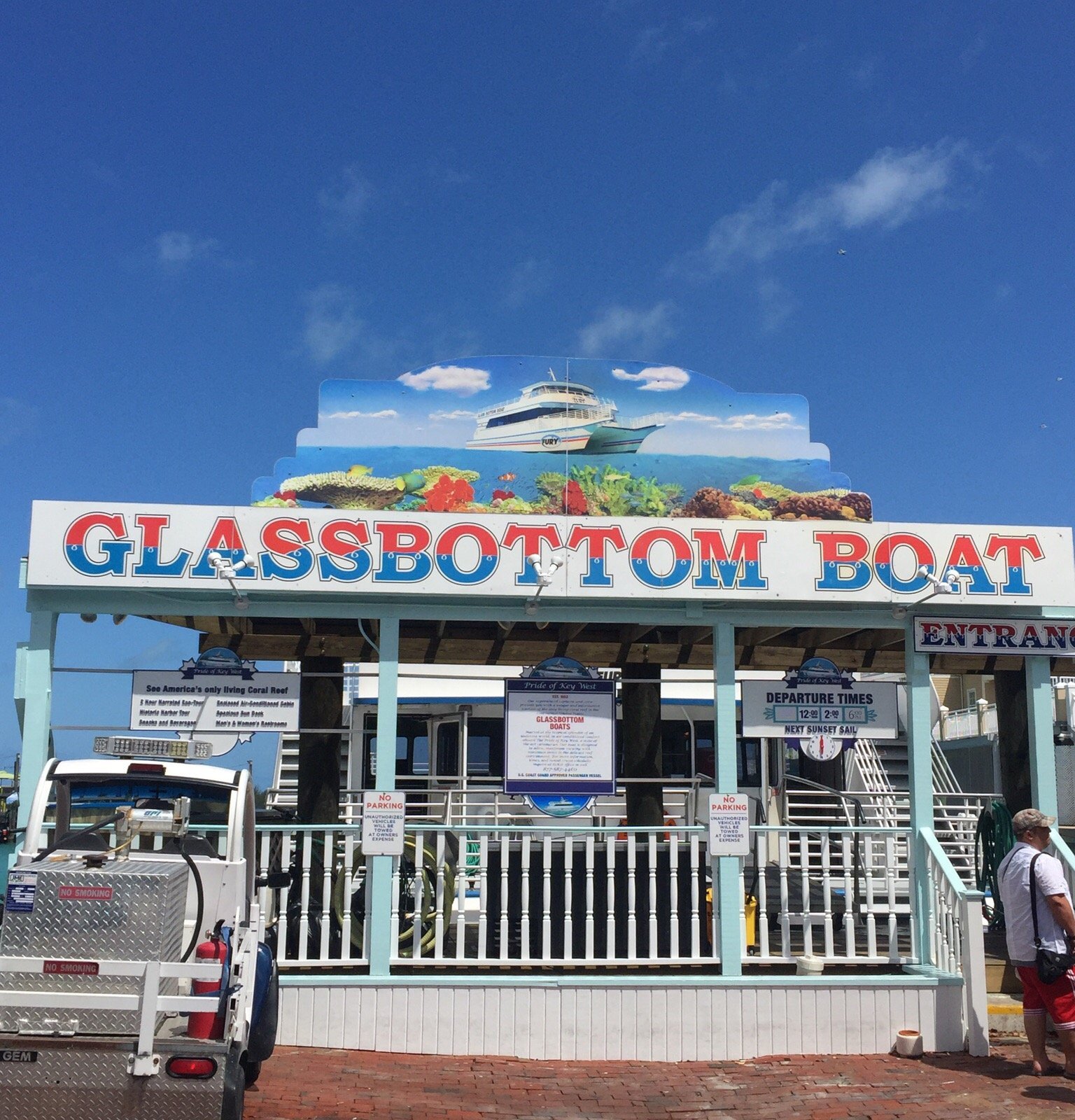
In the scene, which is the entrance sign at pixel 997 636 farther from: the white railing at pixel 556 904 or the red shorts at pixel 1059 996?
the red shorts at pixel 1059 996

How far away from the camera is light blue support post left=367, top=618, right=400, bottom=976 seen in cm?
889

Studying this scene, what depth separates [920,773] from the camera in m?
9.49

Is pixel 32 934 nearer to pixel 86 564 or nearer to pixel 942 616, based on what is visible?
pixel 86 564

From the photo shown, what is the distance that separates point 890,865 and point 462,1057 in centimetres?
351

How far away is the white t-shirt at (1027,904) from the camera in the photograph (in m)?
7.84

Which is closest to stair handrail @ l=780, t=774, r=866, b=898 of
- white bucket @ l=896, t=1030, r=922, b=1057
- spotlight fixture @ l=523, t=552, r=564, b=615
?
white bucket @ l=896, t=1030, r=922, b=1057

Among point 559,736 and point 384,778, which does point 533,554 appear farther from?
point 384,778

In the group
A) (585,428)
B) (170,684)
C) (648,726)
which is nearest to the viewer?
(170,684)

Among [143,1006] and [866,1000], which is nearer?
[143,1006]

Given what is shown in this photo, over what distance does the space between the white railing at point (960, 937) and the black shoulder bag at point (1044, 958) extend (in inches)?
24.9

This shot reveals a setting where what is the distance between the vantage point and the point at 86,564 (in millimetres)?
8914

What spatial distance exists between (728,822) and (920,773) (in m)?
1.57

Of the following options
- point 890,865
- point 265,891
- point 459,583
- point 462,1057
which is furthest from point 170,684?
point 890,865

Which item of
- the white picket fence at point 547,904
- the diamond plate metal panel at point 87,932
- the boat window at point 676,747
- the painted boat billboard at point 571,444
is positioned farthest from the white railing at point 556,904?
the boat window at point 676,747
